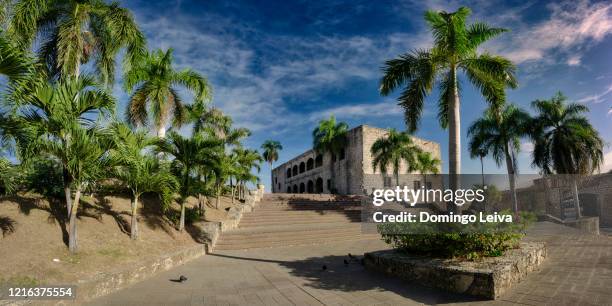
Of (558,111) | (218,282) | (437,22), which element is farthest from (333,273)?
(558,111)

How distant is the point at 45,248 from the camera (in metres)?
6.22

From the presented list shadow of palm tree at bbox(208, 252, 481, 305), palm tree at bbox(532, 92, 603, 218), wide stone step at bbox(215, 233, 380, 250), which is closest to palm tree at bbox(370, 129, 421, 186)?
palm tree at bbox(532, 92, 603, 218)

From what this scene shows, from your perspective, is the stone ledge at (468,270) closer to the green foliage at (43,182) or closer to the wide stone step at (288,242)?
the wide stone step at (288,242)

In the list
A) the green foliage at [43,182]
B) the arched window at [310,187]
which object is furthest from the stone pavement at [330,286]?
the arched window at [310,187]

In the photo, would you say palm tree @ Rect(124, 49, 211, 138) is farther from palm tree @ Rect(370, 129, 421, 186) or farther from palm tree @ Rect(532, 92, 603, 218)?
palm tree @ Rect(532, 92, 603, 218)

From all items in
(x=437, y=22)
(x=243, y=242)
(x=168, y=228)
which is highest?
(x=437, y=22)

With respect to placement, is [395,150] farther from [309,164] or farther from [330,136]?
[309,164]

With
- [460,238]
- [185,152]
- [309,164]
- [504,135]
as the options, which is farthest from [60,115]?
[309,164]

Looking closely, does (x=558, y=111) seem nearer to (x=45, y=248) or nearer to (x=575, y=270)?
(x=575, y=270)

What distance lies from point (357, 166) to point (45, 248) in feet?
95.4

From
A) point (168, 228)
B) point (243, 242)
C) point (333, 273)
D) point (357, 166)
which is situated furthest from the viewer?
point (357, 166)

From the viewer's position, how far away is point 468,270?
5.21 m

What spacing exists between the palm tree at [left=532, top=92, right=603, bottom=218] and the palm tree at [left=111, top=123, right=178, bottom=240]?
2306cm

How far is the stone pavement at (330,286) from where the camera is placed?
197 inches
